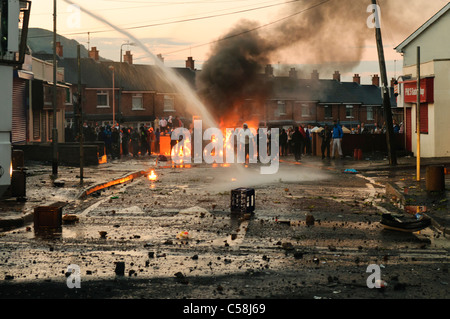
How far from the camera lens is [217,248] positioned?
8.75m

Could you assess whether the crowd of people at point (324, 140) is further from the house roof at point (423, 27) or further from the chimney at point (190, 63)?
the chimney at point (190, 63)

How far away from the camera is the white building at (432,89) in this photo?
2892 cm

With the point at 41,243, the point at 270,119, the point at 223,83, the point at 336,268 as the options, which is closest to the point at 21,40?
the point at 41,243

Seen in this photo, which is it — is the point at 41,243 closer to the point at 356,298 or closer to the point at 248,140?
the point at 356,298

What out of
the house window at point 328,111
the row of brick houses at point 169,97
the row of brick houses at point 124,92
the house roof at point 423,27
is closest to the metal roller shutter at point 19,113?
the house roof at point 423,27

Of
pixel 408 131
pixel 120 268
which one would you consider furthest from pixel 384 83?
pixel 120 268

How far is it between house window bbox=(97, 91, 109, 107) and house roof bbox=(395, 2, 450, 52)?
37.4 meters

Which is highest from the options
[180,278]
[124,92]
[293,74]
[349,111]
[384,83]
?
[293,74]

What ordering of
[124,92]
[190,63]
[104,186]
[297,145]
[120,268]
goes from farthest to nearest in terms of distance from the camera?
[190,63], [124,92], [297,145], [104,186], [120,268]

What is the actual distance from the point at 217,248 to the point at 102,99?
5913 centimetres

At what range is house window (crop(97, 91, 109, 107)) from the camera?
2576 inches

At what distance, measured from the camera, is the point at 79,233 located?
399 inches

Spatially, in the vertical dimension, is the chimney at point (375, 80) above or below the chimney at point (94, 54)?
below

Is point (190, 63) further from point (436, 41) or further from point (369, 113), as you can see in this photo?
point (436, 41)
